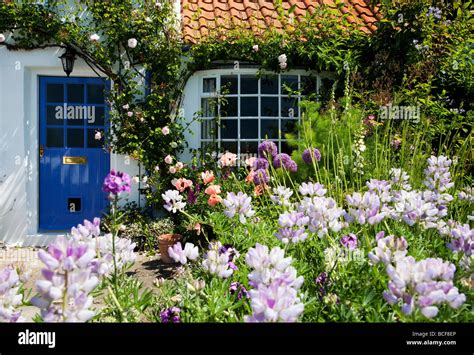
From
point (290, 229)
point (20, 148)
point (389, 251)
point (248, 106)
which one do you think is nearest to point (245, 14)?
point (248, 106)

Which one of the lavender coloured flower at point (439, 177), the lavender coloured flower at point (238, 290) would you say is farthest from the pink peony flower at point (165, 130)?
the lavender coloured flower at point (238, 290)

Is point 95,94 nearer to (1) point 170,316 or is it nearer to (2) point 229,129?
(2) point 229,129

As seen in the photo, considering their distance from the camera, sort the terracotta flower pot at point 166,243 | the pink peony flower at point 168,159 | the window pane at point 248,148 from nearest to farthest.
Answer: the terracotta flower pot at point 166,243 < the pink peony flower at point 168,159 < the window pane at point 248,148

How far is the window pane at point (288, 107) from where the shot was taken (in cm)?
726

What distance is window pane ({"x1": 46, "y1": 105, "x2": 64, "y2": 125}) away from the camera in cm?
732

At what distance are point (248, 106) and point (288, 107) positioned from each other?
62cm

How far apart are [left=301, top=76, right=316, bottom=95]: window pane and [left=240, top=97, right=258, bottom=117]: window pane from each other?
76 centimetres

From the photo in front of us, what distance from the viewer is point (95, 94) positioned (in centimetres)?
744

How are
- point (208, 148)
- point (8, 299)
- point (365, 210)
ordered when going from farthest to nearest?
point (208, 148), point (365, 210), point (8, 299)

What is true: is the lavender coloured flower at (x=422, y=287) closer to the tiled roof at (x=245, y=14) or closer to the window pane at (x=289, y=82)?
the window pane at (x=289, y=82)

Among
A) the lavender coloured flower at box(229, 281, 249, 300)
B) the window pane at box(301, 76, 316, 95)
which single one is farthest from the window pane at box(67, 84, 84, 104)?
the lavender coloured flower at box(229, 281, 249, 300)

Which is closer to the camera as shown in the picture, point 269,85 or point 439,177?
point 439,177

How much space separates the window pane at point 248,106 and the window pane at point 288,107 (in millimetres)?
419

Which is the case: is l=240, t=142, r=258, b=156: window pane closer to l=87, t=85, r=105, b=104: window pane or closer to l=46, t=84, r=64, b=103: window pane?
l=87, t=85, r=105, b=104: window pane
